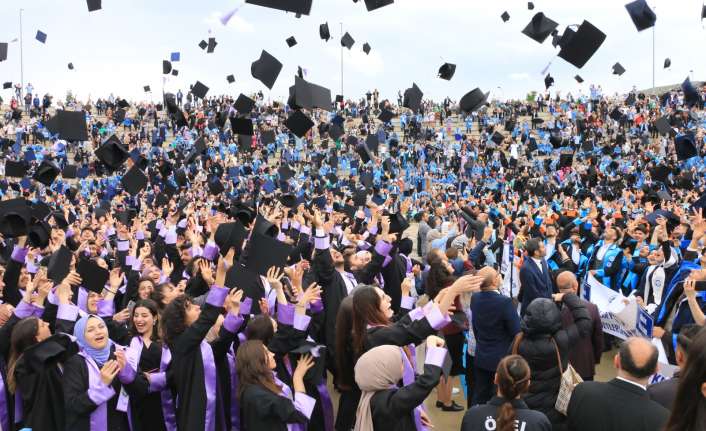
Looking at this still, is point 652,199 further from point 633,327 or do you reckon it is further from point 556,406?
point 556,406

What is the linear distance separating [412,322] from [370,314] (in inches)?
18.4

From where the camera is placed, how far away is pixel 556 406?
3756mm

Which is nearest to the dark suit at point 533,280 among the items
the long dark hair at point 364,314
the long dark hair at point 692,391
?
the long dark hair at point 364,314

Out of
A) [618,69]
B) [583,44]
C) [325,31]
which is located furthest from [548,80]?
[583,44]

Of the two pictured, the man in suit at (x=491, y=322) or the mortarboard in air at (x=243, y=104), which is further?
the mortarboard in air at (x=243, y=104)

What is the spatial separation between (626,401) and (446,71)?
476 inches

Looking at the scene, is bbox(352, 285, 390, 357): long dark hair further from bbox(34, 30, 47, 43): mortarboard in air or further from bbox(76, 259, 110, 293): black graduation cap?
bbox(34, 30, 47, 43): mortarboard in air

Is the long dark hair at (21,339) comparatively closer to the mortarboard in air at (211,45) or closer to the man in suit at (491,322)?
the man in suit at (491,322)

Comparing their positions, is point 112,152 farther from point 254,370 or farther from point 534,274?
point 254,370

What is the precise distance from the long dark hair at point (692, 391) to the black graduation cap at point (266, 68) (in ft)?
27.0

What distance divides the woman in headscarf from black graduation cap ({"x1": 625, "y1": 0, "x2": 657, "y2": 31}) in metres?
8.40

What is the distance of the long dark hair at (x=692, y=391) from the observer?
2016 mm

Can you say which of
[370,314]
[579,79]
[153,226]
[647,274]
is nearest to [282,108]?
[579,79]

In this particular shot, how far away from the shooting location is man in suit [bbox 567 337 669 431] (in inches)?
117
